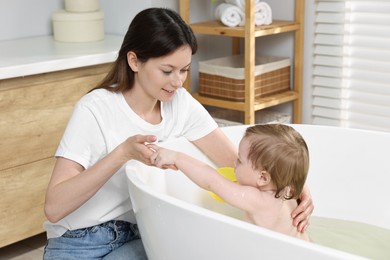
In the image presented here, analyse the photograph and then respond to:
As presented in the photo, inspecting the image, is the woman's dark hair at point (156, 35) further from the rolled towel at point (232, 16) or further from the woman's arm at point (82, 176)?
the rolled towel at point (232, 16)

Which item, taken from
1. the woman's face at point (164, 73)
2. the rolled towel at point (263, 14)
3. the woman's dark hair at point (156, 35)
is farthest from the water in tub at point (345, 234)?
the rolled towel at point (263, 14)

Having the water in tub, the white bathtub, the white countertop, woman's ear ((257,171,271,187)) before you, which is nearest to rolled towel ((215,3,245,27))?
the white countertop

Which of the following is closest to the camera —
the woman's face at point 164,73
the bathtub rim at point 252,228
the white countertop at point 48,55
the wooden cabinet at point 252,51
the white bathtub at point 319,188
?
the bathtub rim at point 252,228

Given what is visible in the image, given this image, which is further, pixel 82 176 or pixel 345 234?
pixel 345 234

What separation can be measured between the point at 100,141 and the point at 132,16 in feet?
4.79

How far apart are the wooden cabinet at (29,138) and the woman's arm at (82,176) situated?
0.85 meters

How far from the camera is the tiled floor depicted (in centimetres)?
283

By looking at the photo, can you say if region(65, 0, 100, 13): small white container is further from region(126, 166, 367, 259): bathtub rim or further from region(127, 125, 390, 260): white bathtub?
region(126, 166, 367, 259): bathtub rim

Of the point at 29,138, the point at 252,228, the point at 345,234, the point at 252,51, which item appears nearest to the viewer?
the point at 252,228

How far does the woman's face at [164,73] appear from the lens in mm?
1907

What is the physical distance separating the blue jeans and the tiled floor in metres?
0.89

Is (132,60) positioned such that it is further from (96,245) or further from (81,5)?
(81,5)

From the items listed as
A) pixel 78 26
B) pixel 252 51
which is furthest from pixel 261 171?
pixel 78 26

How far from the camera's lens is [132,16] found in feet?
10.8
